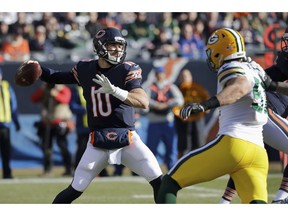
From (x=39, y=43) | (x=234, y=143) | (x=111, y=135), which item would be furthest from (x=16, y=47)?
(x=234, y=143)

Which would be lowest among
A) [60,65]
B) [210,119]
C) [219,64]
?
[210,119]

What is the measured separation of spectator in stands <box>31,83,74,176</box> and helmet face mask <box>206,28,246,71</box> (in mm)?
7055

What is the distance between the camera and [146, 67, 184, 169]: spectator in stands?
1253 cm

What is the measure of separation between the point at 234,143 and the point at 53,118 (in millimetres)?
7591

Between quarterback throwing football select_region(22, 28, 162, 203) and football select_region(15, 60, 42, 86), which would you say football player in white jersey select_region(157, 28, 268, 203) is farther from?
football select_region(15, 60, 42, 86)

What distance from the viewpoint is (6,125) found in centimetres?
1257

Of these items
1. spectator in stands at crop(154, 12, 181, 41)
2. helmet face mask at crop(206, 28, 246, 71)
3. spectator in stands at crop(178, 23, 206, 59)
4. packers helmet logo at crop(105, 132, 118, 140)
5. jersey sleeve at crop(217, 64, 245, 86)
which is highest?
helmet face mask at crop(206, 28, 246, 71)

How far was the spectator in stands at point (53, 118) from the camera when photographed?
12.9 m

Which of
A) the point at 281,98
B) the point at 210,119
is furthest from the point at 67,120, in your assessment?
the point at 281,98

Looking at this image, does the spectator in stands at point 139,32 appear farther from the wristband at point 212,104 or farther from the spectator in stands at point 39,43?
the wristband at point 212,104

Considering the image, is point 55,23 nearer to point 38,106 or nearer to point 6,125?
point 38,106

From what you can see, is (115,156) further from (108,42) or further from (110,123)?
(108,42)

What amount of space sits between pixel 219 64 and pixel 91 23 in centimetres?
1015

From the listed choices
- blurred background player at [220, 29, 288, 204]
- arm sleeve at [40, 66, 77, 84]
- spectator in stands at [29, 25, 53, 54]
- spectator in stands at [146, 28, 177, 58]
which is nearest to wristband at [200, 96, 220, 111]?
blurred background player at [220, 29, 288, 204]
